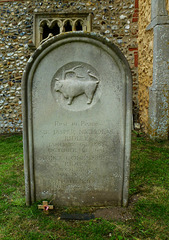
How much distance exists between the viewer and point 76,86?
7.16 feet

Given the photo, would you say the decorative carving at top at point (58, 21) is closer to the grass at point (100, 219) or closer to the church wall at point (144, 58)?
the church wall at point (144, 58)

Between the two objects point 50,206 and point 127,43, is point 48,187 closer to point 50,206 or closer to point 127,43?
point 50,206

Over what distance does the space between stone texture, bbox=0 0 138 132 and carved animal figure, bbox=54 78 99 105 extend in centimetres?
422

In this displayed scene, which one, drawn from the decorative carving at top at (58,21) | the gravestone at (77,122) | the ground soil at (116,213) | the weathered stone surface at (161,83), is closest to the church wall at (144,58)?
the weathered stone surface at (161,83)

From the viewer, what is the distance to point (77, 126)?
222 cm

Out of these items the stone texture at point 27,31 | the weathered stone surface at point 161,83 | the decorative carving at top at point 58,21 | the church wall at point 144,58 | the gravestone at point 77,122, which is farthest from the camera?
the decorative carving at top at point 58,21

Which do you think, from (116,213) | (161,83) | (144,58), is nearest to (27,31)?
(144,58)

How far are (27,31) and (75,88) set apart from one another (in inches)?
209

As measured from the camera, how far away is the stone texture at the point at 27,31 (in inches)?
238

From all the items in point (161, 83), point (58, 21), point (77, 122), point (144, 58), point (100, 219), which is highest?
point (58, 21)

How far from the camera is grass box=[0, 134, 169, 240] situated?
1.89 m

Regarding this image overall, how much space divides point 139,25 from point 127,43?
1.93 feet

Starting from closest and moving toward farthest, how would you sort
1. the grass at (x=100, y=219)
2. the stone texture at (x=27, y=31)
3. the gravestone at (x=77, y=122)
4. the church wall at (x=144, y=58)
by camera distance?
the grass at (x=100, y=219), the gravestone at (x=77, y=122), the church wall at (x=144, y=58), the stone texture at (x=27, y=31)

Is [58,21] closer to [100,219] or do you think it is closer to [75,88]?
[75,88]
